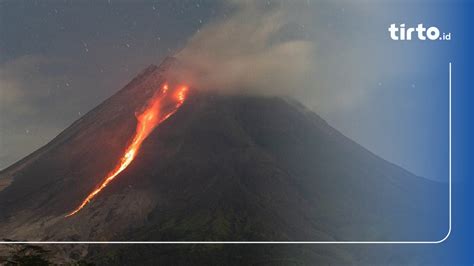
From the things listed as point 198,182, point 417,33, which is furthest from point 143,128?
point 417,33

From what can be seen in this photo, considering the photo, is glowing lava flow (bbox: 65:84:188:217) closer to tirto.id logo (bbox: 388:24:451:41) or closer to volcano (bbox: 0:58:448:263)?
volcano (bbox: 0:58:448:263)

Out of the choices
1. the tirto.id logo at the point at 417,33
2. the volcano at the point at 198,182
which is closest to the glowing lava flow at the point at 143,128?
the volcano at the point at 198,182

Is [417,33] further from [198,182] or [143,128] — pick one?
[143,128]

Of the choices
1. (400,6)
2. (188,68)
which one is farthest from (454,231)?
(188,68)

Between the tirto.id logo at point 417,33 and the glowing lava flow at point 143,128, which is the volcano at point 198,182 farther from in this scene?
the tirto.id logo at point 417,33

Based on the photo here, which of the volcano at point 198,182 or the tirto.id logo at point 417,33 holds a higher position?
the tirto.id logo at point 417,33

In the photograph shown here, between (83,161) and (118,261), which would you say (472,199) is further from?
(83,161)
